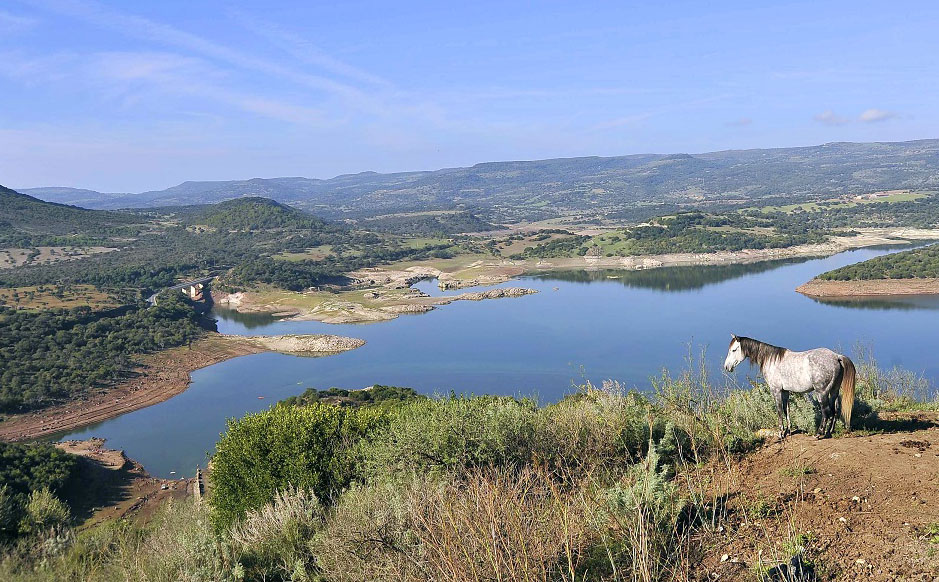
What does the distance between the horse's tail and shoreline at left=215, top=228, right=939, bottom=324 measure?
59724 mm

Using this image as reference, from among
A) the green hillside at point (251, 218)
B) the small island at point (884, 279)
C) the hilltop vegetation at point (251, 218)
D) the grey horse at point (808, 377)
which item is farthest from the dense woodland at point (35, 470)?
the green hillside at point (251, 218)

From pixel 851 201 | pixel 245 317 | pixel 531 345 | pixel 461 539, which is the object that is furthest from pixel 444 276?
pixel 851 201

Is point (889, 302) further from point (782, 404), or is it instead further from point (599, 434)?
point (599, 434)

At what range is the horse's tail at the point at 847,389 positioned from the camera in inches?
308

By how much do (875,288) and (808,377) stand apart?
62.5 metres

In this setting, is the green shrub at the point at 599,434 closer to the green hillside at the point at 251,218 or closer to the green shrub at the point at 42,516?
the green shrub at the point at 42,516

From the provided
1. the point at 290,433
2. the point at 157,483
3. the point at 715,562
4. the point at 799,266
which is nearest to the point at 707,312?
the point at 799,266

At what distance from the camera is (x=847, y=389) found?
7852 millimetres

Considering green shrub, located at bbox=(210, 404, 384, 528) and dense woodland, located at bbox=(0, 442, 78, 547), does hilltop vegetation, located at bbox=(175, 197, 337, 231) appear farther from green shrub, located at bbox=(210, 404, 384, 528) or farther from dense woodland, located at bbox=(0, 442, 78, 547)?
green shrub, located at bbox=(210, 404, 384, 528)

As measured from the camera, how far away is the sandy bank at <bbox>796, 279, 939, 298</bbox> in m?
57.4

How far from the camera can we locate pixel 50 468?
25516mm

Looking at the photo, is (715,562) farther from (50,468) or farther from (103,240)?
(103,240)

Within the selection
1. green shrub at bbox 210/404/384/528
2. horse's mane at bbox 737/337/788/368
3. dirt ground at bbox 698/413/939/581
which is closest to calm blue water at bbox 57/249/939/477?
green shrub at bbox 210/404/384/528

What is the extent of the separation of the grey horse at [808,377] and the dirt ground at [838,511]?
640mm
